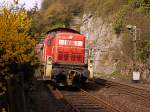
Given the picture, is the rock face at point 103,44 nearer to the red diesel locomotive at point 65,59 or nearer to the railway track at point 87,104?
the red diesel locomotive at point 65,59

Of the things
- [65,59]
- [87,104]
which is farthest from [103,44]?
[87,104]

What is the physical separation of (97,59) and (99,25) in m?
4.57

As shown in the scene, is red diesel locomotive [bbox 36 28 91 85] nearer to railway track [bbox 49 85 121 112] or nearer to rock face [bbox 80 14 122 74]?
Answer: railway track [bbox 49 85 121 112]

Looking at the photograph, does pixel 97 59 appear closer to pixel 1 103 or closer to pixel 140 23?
pixel 140 23

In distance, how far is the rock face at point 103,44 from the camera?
125 feet

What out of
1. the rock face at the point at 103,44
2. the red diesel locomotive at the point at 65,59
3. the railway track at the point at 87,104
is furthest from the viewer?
the rock face at the point at 103,44

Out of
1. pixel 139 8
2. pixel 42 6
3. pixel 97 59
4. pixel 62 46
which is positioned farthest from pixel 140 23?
pixel 42 6

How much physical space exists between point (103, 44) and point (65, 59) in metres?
18.9

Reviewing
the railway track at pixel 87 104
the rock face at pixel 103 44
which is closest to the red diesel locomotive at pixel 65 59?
the railway track at pixel 87 104

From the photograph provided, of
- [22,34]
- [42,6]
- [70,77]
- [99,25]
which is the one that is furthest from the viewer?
[42,6]

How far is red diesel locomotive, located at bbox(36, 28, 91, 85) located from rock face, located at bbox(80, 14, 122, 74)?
13.3m

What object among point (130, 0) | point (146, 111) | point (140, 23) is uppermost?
point (130, 0)

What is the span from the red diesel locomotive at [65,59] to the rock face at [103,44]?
43.6ft

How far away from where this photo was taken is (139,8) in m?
36.8
